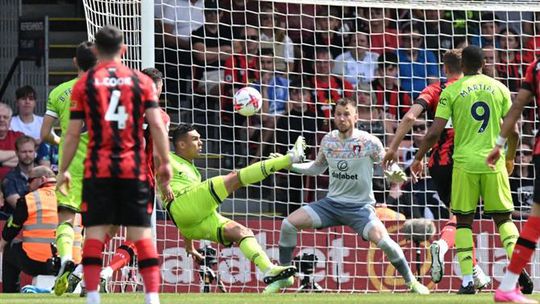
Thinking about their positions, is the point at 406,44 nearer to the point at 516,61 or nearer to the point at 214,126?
the point at 516,61

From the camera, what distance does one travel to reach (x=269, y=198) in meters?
17.5

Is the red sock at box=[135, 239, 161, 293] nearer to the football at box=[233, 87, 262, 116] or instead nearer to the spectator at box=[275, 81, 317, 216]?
the football at box=[233, 87, 262, 116]

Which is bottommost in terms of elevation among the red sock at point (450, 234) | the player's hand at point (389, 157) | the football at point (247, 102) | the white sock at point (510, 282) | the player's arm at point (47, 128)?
the white sock at point (510, 282)

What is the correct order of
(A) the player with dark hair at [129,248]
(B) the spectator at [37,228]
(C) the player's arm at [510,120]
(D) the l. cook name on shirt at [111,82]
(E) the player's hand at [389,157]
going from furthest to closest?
(B) the spectator at [37,228] → (A) the player with dark hair at [129,248] → (E) the player's hand at [389,157] → (C) the player's arm at [510,120] → (D) the l. cook name on shirt at [111,82]

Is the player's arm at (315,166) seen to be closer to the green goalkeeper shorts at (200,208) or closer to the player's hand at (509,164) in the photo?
the green goalkeeper shorts at (200,208)

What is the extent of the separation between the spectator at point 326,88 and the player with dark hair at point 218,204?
412cm

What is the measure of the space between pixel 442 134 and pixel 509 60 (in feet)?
14.8

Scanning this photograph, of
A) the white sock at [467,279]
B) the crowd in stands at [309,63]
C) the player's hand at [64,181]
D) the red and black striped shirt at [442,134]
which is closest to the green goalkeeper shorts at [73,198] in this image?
the player's hand at [64,181]

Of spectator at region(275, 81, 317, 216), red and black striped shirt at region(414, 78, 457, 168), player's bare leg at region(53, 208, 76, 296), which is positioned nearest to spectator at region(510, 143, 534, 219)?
spectator at region(275, 81, 317, 216)

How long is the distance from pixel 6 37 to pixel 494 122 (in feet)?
31.1

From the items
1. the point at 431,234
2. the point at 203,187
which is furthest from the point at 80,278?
the point at 431,234

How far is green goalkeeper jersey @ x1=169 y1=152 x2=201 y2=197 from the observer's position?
12984 millimetres

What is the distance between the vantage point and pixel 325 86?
1703 cm

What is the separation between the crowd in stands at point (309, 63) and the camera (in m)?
16.7
